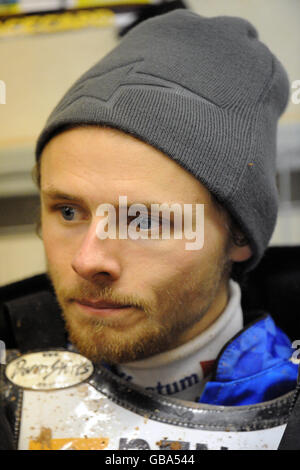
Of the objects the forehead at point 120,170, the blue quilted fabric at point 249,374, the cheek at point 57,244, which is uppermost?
the forehead at point 120,170

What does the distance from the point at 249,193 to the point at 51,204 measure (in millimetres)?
218

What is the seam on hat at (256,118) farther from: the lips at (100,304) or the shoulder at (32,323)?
the shoulder at (32,323)

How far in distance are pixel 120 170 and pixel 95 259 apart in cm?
9

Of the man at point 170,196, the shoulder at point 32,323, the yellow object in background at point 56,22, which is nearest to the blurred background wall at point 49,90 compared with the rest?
the yellow object in background at point 56,22

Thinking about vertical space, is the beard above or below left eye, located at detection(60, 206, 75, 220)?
below

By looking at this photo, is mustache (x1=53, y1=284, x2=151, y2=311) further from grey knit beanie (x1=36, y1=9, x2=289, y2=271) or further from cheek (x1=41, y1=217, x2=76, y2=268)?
grey knit beanie (x1=36, y1=9, x2=289, y2=271)

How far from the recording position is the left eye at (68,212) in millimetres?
595

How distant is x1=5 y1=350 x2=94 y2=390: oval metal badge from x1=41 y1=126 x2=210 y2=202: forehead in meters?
0.21

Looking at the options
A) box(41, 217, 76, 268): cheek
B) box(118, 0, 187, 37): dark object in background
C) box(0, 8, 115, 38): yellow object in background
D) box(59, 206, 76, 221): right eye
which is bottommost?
box(41, 217, 76, 268): cheek

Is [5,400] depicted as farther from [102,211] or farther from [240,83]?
[240,83]

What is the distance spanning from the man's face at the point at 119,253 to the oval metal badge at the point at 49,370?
63 millimetres

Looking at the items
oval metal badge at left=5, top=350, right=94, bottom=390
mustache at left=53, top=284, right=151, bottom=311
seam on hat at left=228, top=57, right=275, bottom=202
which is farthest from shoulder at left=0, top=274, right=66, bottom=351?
seam on hat at left=228, top=57, right=275, bottom=202

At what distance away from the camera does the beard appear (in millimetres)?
564

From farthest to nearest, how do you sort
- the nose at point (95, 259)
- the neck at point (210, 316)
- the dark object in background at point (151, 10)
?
the dark object in background at point (151, 10)
the neck at point (210, 316)
the nose at point (95, 259)
